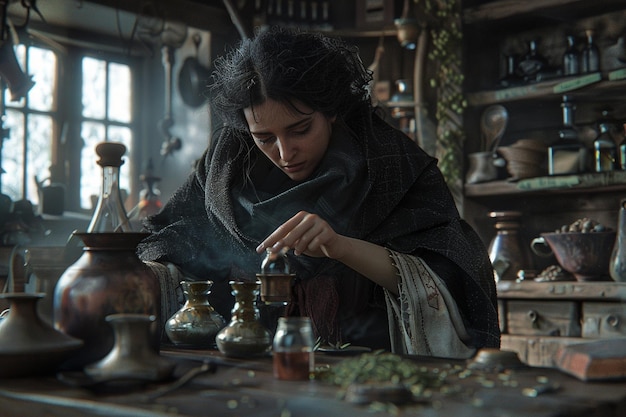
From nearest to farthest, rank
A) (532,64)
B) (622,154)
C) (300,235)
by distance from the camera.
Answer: (300,235) < (622,154) < (532,64)

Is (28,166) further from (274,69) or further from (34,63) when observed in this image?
(274,69)

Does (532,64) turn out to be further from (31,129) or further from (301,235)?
(31,129)

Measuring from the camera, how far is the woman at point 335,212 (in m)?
1.89

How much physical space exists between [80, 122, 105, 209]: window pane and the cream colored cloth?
3.07 metres

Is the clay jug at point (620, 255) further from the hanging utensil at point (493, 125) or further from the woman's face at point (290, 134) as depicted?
the woman's face at point (290, 134)

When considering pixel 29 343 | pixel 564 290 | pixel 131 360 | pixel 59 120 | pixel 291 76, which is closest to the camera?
pixel 131 360

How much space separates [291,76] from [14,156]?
107 inches

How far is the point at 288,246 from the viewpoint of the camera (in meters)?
1.62

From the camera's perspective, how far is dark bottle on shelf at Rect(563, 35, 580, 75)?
11.9ft

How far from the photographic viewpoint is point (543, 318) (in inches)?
133

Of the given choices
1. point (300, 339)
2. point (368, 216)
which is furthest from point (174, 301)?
point (300, 339)

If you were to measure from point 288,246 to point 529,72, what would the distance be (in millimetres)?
2505

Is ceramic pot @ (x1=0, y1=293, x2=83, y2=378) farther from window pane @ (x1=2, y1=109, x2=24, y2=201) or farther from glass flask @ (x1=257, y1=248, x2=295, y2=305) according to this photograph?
window pane @ (x1=2, y1=109, x2=24, y2=201)

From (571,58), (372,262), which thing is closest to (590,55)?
(571,58)
